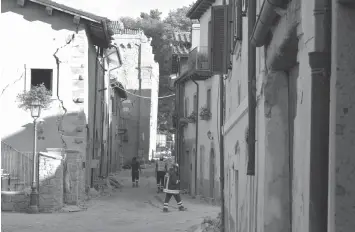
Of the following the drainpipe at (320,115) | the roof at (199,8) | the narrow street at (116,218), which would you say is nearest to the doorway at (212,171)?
the narrow street at (116,218)

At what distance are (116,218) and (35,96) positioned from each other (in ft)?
19.8

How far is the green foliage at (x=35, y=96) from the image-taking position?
22.5 m

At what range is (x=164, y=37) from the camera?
250ft

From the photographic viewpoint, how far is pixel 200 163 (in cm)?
2906

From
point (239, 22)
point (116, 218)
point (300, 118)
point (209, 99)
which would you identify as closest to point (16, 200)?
point (116, 218)

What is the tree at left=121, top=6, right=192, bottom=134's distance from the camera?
241 feet

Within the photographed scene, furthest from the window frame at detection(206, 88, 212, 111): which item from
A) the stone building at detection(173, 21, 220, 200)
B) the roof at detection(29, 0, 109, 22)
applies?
the roof at detection(29, 0, 109, 22)

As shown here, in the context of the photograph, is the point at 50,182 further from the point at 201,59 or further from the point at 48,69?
the point at 201,59

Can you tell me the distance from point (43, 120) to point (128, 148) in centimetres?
4111

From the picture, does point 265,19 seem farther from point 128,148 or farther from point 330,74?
point 128,148

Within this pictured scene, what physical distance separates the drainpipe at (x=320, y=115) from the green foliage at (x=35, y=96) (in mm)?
19362

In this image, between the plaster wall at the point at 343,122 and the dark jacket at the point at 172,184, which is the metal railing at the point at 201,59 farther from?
the plaster wall at the point at 343,122

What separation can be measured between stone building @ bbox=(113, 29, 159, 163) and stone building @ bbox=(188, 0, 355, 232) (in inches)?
2203

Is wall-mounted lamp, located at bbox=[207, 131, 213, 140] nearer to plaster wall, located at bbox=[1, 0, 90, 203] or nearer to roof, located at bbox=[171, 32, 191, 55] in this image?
plaster wall, located at bbox=[1, 0, 90, 203]
